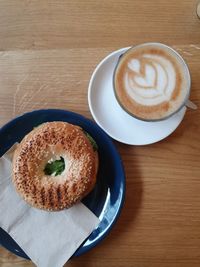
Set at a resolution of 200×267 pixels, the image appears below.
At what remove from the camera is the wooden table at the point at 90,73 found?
43.9 inches

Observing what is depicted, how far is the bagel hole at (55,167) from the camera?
106cm

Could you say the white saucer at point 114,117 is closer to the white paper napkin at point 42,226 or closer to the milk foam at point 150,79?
the milk foam at point 150,79

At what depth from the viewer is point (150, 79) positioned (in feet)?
3.60

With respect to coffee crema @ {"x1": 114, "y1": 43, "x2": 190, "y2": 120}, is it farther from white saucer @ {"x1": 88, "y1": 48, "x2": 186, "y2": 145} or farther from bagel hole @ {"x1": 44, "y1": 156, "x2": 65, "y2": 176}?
bagel hole @ {"x1": 44, "y1": 156, "x2": 65, "y2": 176}

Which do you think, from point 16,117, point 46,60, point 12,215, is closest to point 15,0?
point 46,60

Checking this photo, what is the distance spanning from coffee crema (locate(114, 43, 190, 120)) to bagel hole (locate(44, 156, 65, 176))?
0.69 ft

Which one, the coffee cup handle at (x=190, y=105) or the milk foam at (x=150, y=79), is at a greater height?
the milk foam at (x=150, y=79)

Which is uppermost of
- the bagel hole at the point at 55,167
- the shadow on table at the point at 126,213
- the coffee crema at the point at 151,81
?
the coffee crema at the point at 151,81

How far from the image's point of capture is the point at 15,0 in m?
1.17

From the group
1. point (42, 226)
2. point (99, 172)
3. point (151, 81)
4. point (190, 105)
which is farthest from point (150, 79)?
point (42, 226)

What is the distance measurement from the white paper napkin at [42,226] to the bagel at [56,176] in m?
0.06

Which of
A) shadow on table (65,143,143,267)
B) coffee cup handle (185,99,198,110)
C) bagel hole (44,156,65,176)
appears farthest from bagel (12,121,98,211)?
coffee cup handle (185,99,198,110)

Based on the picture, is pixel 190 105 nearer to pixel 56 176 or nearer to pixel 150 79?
pixel 150 79

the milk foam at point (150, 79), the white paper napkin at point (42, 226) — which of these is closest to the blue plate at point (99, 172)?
the white paper napkin at point (42, 226)
